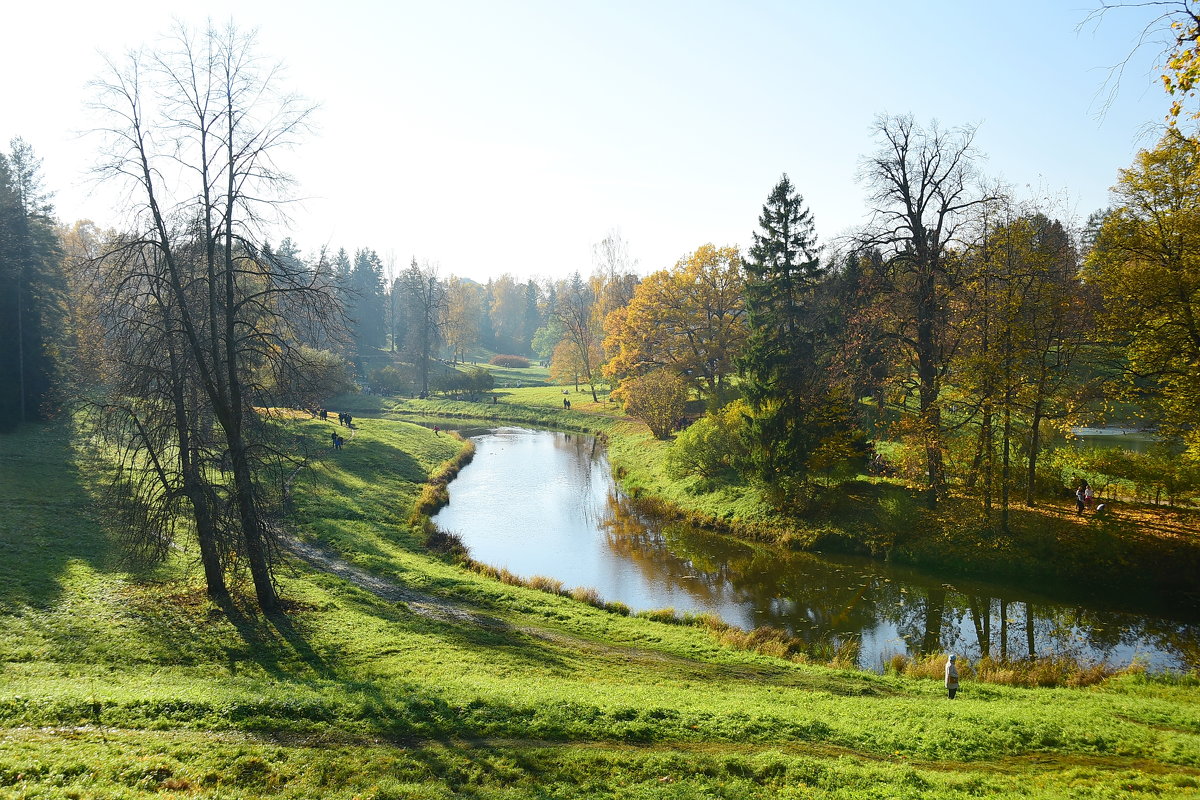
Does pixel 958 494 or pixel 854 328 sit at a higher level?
pixel 854 328

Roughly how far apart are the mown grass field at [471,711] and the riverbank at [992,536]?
23.7 feet

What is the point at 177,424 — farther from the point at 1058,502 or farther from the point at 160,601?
the point at 1058,502

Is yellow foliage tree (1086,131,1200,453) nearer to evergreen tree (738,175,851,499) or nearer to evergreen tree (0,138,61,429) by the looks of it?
evergreen tree (738,175,851,499)

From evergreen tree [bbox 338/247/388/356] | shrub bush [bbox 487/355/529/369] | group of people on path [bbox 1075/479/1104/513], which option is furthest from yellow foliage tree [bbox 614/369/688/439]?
shrub bush [bbox 487/355/529/369]

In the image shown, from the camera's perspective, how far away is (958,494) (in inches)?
974

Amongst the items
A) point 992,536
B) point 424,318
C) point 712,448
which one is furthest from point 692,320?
point 424,318

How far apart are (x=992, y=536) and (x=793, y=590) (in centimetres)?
773

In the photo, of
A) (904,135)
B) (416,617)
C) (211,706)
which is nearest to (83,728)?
(211,706)

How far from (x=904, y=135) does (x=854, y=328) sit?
7.52 metres

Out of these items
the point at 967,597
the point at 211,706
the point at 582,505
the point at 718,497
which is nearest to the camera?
the point at 211,706

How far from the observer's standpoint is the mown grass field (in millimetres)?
8445

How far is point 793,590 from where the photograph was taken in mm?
22016

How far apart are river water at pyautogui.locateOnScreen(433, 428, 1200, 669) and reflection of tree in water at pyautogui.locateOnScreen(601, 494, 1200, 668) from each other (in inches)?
1.5

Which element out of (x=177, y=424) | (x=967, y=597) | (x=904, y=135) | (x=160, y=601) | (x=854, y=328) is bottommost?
(x=967, y=597)
